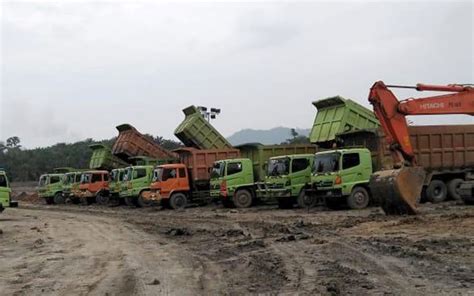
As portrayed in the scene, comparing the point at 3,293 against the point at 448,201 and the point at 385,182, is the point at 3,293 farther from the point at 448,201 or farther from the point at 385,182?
the point at 448,201

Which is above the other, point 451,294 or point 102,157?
point 102,157

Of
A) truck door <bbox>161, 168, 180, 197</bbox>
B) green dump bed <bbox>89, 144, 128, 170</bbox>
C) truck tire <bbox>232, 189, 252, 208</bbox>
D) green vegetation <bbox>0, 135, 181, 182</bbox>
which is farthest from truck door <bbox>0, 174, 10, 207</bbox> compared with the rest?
green vegetation <bbox>0, 135, 181, 182</bbox>

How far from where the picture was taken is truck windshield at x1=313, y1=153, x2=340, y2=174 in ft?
74.2

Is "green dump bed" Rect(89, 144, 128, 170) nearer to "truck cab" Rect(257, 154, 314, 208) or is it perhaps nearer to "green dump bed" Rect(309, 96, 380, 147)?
"green dump bed" Rect(309, 96, 380, 147)

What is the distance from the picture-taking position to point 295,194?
82.2ft

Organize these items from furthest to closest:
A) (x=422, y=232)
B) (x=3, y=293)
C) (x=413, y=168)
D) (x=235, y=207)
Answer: (x=235, y=207) < (x=413, y=168) < (x=422, y=232) < (x=3, y=293)

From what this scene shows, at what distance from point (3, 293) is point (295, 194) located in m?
17.2

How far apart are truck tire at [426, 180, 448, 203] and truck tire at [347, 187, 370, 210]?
2512 mm

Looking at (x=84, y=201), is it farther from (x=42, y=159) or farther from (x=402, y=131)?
(x=42, y=159)

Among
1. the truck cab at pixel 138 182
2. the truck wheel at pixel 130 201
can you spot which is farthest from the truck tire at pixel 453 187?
the truck wheel at pixel 130 201

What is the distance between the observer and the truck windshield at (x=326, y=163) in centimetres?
2262

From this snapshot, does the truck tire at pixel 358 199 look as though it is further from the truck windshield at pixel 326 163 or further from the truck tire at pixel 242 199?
the truck tire at pixel 242 199

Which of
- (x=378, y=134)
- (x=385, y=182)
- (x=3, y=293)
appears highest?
(x=378, y=134)

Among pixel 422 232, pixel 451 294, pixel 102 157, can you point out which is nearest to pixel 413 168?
pixel 422 232
